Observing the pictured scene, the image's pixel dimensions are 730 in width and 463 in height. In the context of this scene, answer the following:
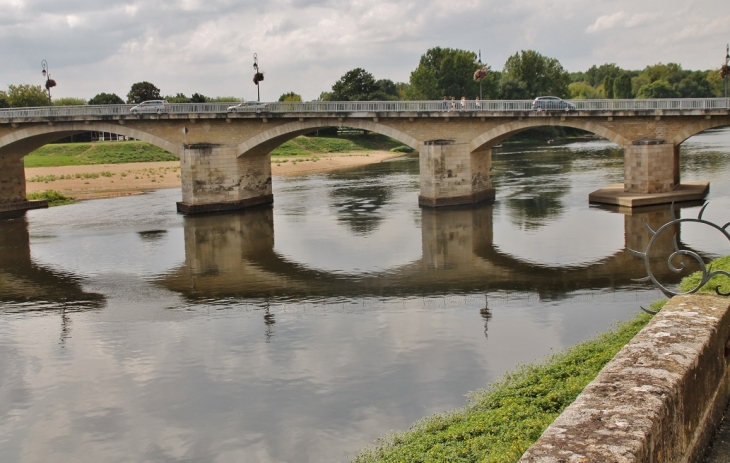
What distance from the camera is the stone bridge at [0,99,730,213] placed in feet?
117

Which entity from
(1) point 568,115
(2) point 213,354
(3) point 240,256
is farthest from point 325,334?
(1) point 568,115

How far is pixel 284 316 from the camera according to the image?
19141mm

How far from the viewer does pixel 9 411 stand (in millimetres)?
13469

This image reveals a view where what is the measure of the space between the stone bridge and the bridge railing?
0.07 metres

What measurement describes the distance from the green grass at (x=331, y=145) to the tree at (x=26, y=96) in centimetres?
3719

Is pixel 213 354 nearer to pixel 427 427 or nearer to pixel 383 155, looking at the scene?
pixel 427 427

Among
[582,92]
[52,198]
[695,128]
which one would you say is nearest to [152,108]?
[52,198]

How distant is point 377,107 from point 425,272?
18.4 m

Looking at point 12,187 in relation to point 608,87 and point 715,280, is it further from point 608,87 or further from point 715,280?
point 608,87

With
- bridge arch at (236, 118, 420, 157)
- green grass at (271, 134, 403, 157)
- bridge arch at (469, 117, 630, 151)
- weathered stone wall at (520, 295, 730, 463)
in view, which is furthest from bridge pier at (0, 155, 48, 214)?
weathered stone wall at (520, 295, 730, 463)

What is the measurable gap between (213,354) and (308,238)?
15.5 meters

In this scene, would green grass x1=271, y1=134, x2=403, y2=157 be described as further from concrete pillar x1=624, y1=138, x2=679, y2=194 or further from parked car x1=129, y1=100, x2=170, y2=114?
concrete pillar x1=624, y1=138, x2=679, y2=194

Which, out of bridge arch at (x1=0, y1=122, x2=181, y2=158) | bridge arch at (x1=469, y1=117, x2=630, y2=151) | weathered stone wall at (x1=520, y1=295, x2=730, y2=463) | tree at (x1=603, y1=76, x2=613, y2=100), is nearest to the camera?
weathered stone wall at (x1=520, y1=295, x2=730, y2=463)

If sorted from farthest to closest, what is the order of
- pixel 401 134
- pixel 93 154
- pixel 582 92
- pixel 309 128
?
pixel 582 92 < pixel 93 154 < pixel 309 128 < pixel 401 134
